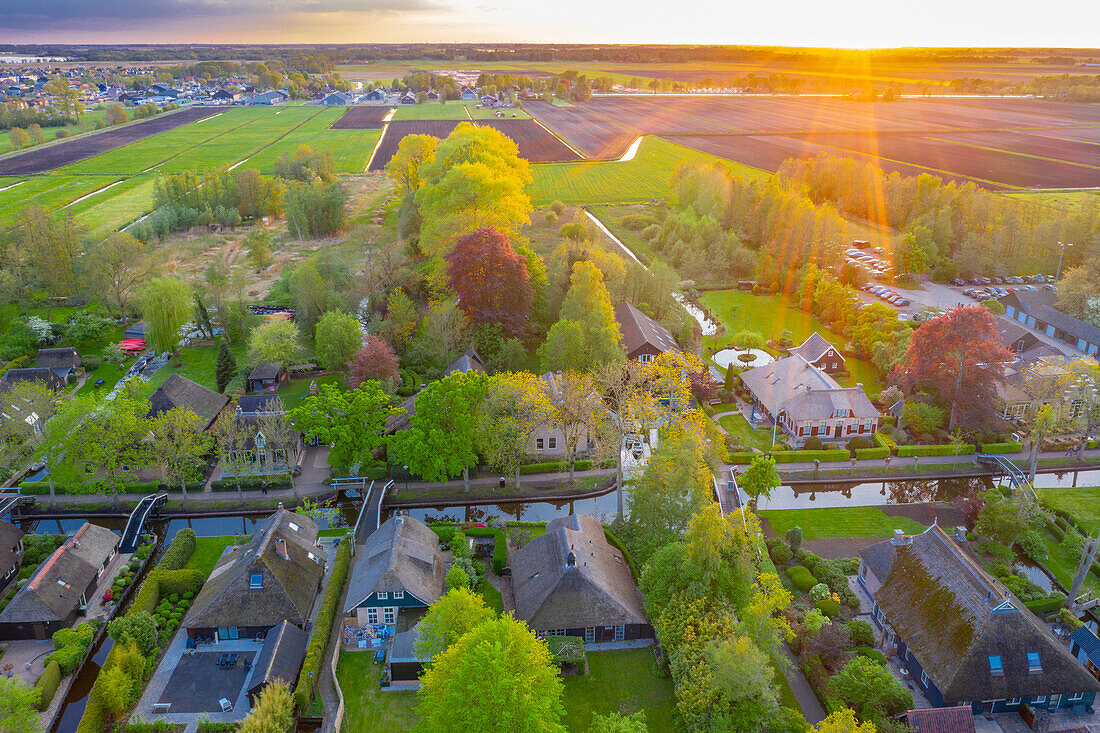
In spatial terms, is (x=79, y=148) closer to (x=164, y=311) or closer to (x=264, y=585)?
(x=164, y=311)

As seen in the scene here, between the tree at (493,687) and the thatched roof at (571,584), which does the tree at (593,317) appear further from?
the tree at (493,687)

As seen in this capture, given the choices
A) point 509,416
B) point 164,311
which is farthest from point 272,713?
point 164,311

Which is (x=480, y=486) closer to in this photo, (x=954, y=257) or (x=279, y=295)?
(x=279, y=295)

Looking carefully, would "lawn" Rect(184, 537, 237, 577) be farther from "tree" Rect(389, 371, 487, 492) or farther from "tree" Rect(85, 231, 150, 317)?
"tree" Rect(85, 231, 150, 317)

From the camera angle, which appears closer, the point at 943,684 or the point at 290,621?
the point at 943,684

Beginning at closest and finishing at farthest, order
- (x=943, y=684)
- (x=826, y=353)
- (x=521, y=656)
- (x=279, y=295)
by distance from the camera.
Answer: (x=521, y=656)
(x=943, y=684)
(x=826, y=353)
(x=279, y=295)

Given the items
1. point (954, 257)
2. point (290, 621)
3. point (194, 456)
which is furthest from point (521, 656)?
point (954, 257)
